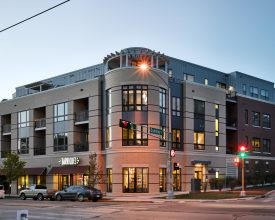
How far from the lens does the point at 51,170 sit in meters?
59.6

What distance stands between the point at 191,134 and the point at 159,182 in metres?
7.92

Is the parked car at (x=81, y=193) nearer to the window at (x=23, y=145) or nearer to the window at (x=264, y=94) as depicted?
the window at (x=23, y=145)

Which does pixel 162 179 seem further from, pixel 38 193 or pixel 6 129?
pixel 6 129

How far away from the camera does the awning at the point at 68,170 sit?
55.5 meters

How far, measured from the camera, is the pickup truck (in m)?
49.2

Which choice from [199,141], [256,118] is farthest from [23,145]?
[256,118]

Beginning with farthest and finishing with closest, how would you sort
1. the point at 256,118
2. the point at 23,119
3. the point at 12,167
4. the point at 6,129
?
the point at 6,129 < the point at 256,118 < the point at 23,119 < the point at 12,167

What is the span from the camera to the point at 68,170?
57.3 metres

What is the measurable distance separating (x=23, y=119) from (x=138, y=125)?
21334 mm

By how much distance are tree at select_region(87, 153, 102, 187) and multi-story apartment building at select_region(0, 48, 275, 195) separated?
3.08 feet

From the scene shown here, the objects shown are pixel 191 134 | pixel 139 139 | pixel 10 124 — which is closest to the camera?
pixel 139 139

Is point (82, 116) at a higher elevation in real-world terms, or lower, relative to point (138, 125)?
higher

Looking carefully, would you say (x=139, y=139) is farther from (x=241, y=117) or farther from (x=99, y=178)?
(x=241, y=117)

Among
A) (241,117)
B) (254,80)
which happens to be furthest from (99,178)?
(254,80)
